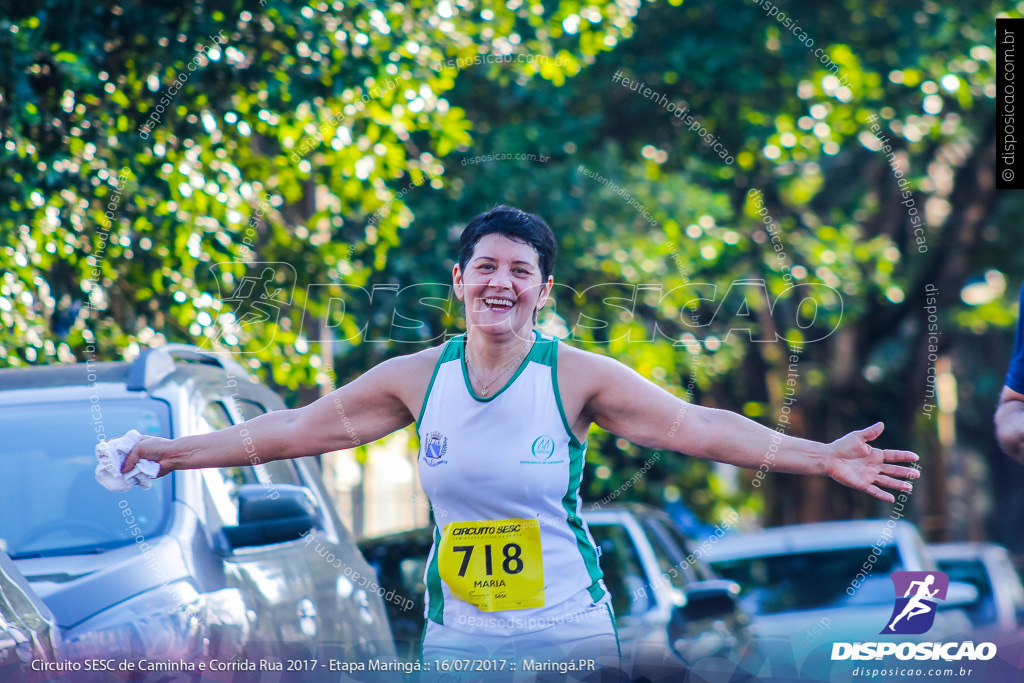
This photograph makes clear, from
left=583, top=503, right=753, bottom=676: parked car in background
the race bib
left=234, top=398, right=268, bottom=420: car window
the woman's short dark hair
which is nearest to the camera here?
the race bib

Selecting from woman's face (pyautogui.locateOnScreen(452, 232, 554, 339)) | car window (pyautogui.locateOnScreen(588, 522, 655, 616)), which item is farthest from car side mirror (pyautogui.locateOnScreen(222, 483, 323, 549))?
car window (pyautogui.locateOnScreen(588, 522, 655, 616))

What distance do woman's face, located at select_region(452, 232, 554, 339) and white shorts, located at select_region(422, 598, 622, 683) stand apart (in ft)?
2.55

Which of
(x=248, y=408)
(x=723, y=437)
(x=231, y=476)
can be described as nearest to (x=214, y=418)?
(x=231, y=476)

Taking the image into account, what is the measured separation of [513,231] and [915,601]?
2.03 metres

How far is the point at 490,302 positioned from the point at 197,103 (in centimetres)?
436

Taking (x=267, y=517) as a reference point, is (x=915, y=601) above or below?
below

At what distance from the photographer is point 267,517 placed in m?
3.77

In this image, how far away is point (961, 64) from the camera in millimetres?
10508

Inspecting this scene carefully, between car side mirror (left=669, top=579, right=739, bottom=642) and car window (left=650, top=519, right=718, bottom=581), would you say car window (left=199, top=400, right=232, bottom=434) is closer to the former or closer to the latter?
car side mirror (left=669, top=579, right=739, bottom=642)

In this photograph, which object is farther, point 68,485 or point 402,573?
point 402,573

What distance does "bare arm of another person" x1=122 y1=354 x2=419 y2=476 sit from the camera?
3.28 m

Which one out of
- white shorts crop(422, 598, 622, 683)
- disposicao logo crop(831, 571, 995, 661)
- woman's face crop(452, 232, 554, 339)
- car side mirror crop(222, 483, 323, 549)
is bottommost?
disposicao logo crop(831, 571, 995, 661)

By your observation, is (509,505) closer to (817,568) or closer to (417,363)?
(417,363)

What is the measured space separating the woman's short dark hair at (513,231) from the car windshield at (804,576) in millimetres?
5694
